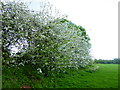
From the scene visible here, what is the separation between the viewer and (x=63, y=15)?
9.01m

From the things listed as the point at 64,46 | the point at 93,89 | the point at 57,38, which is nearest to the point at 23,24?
the point at 57,38

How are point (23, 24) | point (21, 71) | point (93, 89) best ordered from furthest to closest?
1. point (23, 24)
2. point (21, 71)
3. point (93, 89)

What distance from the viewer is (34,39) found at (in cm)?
733

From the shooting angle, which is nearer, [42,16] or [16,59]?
[16,59]

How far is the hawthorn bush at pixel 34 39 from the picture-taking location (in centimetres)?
683

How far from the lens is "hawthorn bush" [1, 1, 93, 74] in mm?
6826

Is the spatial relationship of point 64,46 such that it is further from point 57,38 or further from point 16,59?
point 16,59

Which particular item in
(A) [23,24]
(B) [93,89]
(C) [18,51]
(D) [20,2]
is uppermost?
(D) [20,2]

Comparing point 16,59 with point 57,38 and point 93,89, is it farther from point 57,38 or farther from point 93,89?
point 93,89

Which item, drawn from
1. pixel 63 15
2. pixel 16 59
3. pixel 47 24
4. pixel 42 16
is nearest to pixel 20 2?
pixel 42 16

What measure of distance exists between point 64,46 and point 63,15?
2422mm

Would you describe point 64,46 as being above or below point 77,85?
above

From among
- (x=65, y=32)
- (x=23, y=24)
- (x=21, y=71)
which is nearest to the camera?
(x=21, y=71)

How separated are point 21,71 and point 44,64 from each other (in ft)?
4.18
